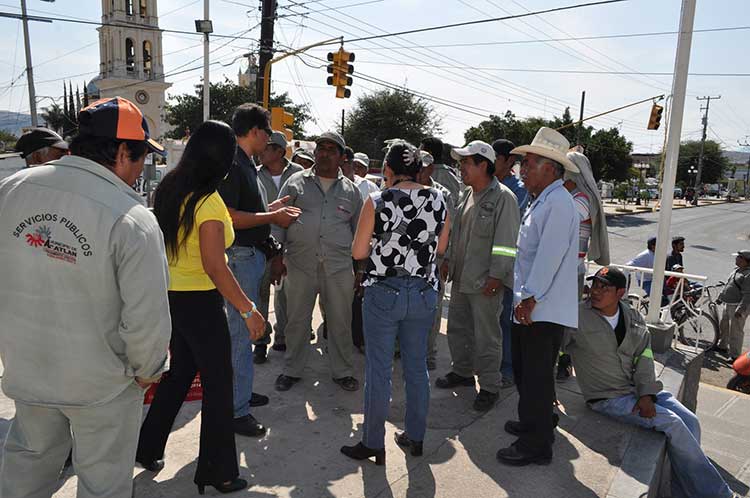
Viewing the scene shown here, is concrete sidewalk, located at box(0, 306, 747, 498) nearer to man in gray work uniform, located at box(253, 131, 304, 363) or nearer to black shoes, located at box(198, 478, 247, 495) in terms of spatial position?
black shoes, located at box(198, 478, 247, 495)

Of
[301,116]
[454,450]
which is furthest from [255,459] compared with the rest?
[301,116]

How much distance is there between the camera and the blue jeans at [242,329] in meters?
3.29

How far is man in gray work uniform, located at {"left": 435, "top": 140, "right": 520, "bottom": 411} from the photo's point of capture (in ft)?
12.9

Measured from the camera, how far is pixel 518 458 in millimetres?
3232

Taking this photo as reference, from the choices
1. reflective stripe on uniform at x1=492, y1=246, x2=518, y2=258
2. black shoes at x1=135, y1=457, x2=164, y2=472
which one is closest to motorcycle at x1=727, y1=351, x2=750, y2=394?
reflective stripe on uniform at x1=492, y1=246, x2=518, y2=258

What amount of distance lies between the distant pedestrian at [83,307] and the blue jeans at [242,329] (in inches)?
50.0

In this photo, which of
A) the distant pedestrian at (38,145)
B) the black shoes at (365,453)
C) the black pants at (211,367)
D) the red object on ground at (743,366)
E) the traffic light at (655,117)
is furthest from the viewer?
the traffic light at (655,117)

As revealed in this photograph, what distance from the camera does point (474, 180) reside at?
13.2 feet

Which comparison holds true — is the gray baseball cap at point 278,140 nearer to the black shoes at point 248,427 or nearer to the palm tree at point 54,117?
the black shoes at point 248,427

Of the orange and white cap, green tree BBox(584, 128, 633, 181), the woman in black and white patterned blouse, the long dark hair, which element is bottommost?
the woman in black and white patterned blouse

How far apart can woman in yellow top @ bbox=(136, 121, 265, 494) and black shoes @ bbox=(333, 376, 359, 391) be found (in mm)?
1449

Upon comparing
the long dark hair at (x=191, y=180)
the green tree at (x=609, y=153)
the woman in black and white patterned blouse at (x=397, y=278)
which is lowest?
the woman in black and white patterned blouse at (x=397, y=278)

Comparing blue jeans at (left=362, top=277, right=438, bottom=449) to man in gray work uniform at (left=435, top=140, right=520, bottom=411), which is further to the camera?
man in gray work uniform at (left=435, top=140, right=520, bottom=411)

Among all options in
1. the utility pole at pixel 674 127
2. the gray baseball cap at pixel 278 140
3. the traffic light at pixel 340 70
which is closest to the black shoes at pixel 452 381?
the utility pole at pixel 674 127
